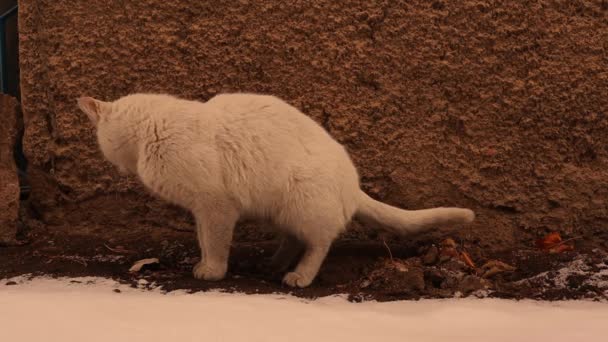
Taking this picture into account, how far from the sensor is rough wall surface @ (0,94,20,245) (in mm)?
3324

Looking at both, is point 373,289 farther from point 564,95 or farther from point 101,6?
point 101,6

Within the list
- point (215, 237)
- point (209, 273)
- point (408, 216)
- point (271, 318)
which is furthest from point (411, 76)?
point (271, 318)

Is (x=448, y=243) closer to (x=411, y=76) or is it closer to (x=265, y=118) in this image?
(x=411, y=76)

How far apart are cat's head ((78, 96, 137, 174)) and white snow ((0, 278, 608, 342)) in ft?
2.13

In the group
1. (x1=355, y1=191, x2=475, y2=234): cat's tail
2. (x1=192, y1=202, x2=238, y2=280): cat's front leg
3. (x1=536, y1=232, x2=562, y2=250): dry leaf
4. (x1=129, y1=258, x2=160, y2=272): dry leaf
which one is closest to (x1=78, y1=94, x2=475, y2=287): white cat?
(x1=192, y1=202, x2=238, y2=280): cat's front leg

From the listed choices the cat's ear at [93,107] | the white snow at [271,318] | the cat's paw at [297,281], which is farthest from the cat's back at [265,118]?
the white snow at [271,318]

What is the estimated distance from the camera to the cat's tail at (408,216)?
2.99 m

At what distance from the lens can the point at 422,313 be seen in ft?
7.92

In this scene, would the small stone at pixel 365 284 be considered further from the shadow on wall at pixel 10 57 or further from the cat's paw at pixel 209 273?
the shadow on wall at pixel 10 57

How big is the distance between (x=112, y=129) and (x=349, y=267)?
4.37 ft

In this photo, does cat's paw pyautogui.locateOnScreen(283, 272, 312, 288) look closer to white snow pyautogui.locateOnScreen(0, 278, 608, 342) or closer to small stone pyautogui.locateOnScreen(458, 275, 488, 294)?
white snow pyautogui.locateOnScreen(0, 278, 608, 342)

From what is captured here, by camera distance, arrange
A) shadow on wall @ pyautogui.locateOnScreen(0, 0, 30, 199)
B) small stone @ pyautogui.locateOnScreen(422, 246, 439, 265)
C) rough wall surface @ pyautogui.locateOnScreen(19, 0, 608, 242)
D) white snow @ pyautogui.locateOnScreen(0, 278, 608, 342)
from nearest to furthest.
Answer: white snow @ pyautogui.locateOnScreen(0, 278, 608, 342) → small stone @ pyautogui.locateOnScreen(422, 246, 439, 265) → rough wall surface @ pyautogui.locateOnScreen(19, 0, 608, 242) → shadow on wall @ pyautogui.locateOnScreen(0, 0, 30, 199)

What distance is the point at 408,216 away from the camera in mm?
3010

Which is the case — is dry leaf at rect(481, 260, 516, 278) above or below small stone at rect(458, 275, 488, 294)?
below
